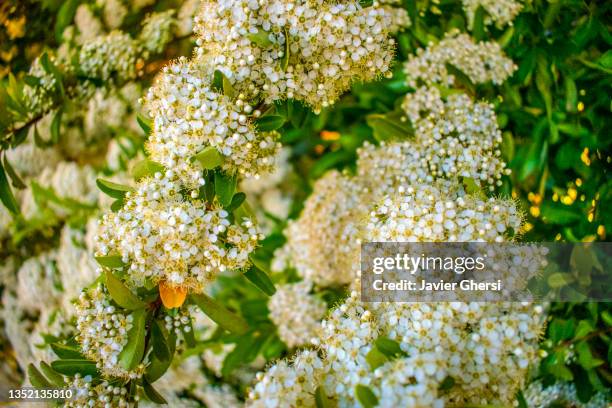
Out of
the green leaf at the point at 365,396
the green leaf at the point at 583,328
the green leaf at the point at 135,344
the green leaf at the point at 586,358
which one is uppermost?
the green leaf at the point at 365,396

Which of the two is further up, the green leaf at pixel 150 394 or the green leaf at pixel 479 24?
the green leaf at pixel 479 24

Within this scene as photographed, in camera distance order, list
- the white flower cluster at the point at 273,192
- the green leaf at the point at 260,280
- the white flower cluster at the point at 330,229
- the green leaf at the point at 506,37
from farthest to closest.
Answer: the white flower cluster at the point at 273,192 → the white flower cluster at the point at 330,229 → the green leaf at the point at 506,37 → the green leaf at the point at 260,280

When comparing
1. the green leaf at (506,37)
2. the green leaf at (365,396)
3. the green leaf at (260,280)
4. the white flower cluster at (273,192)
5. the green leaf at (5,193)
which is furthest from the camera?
the white flower cluster at (273,192)

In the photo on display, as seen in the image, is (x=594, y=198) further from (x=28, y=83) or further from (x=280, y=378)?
(x=28, y=83)

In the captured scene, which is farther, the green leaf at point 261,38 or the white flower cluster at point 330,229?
the white flower cluster at point 330,229

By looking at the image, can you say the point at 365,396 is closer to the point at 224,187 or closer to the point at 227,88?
the point at 224,187

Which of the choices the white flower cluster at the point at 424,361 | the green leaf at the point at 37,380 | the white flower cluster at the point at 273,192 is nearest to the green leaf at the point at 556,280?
the white flower cluster at the point at 424,361

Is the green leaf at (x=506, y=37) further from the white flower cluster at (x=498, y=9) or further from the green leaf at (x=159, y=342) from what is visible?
the green leaf at (x=159, y=342)
